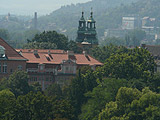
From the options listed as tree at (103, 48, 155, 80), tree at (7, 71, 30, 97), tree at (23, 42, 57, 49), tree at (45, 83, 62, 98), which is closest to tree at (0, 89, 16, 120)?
tree at (7, 71, 30, 97)

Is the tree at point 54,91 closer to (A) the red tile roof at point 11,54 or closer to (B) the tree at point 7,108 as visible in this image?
(A) the red tile roof at point 11,54

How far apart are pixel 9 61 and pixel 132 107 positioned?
131 feet

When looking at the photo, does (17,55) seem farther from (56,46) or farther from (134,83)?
(56,46)

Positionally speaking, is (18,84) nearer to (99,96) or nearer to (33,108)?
(99,96)

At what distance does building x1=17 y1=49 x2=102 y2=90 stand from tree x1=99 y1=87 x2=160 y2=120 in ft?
113

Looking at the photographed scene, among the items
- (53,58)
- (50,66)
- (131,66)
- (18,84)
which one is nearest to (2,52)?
(50,66)

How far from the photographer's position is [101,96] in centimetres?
9762

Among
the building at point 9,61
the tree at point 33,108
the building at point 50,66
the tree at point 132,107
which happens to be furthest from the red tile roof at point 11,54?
the tree at point 33,108

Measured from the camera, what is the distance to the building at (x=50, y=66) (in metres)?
128

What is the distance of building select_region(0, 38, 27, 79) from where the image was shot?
413 feet

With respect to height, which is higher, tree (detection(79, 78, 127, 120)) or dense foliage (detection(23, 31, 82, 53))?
dense foliage (detection(23, 31, 82, 53))

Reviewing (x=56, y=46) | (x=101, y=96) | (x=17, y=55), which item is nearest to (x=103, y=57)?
(x=56, y=46)

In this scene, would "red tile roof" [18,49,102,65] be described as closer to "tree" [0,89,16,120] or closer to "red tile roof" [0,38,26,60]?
"red tile roof" [0,38,26,60]

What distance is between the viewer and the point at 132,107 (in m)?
90.2
